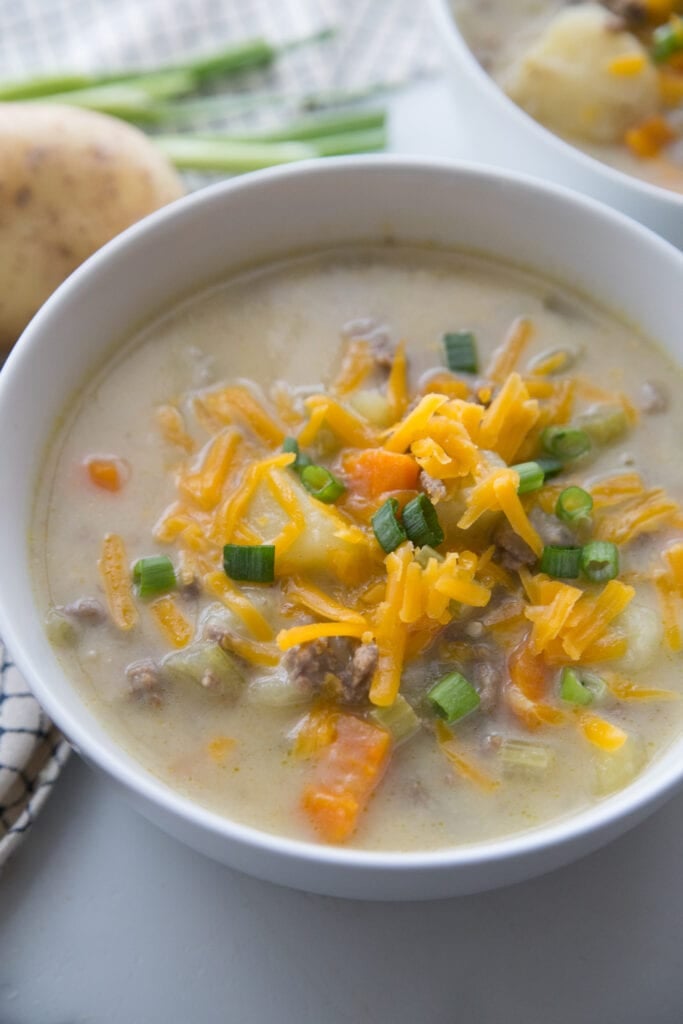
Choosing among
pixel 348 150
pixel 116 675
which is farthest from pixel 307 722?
pixel 348 150

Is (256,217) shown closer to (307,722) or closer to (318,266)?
(318,266)

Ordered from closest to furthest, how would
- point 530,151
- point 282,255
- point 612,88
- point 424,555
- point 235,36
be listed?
point 424,555 → point 282,255 → point 530,151 → point 612,88 → point 235,36

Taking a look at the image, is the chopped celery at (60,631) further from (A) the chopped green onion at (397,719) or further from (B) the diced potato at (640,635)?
(B) the diced potato at (640,635)

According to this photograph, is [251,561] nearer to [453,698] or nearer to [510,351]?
[453,698]

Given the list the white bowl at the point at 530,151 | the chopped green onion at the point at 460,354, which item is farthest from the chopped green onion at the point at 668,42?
the chopped green onion at the point at 460,354

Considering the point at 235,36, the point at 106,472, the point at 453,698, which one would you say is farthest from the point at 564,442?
the point at 235,36

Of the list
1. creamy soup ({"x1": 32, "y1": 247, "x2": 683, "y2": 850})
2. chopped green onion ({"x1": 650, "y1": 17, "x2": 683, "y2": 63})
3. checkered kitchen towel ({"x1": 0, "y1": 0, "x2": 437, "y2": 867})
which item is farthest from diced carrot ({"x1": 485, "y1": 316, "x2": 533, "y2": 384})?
checkered kitchen towel ({"x1": 0, "y1": 0, "x2": 437, "y2": 867})
